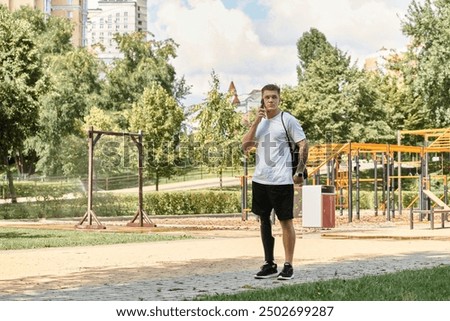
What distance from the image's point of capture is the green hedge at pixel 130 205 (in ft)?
112

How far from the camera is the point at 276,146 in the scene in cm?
822

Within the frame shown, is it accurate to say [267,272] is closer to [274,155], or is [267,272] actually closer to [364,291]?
[274,155]

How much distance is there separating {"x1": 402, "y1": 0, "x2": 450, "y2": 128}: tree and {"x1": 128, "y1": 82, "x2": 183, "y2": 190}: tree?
1292cm

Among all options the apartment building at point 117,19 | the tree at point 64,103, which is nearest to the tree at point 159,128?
the apartment building at point 117,19

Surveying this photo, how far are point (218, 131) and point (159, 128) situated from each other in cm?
320

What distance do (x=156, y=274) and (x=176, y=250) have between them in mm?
4552

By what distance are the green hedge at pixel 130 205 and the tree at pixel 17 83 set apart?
253cm

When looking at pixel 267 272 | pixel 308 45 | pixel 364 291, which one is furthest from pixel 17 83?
pixel 308 45

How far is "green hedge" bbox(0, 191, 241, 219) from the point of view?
1340 inches

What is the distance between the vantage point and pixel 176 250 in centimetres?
1422

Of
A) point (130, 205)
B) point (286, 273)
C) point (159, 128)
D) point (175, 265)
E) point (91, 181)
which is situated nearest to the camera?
point (286, 273)

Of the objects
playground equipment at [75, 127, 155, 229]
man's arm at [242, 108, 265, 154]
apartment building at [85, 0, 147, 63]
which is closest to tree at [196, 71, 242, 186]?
apartment building at [85, 0, 147, 63]

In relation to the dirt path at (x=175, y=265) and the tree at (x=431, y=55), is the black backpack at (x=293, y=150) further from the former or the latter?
the tree at (x=431, y=55)
